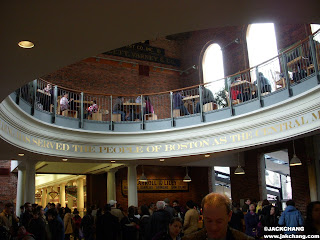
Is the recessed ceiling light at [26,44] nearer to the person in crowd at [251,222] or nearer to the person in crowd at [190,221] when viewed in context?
the person in crowd at [190,221]

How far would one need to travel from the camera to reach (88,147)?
1184 centimetres

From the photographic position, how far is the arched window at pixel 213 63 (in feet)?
60.5

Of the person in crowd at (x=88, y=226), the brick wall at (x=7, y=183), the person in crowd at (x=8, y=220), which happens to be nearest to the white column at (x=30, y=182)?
the person in crowd at (x=88, y=226)

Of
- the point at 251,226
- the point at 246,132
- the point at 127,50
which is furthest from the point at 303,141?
the point at 127,50

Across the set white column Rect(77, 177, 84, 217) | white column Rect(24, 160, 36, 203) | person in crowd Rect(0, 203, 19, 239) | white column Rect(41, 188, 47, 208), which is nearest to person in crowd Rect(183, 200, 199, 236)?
person in crowd Rect(0, 203, 19, 239)

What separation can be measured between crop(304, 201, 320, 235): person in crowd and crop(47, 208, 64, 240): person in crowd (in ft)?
19.4

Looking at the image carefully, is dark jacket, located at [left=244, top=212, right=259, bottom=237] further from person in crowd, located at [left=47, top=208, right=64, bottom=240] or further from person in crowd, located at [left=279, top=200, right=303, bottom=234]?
person in crowd, located at [left=47, top=208, right=64, bottom=240]

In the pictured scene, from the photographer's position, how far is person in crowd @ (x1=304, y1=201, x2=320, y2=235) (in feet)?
11.0

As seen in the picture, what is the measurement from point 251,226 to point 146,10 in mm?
6726

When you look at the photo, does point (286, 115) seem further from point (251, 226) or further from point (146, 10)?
point (146, 10)

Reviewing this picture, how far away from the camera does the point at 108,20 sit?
3984mm

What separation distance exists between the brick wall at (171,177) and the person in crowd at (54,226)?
9784 mm

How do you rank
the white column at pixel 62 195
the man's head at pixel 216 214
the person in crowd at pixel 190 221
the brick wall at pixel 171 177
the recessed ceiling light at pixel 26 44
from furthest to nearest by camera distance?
1. the white column at pixel 62 195
2. the brick wall at pixel 171 177
3. the person in crowd at pixel 190 221
4. the recessed ceiling light at pixel 26 44
5. the man's head at pixel 216 214

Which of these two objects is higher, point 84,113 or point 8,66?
point 84,113
